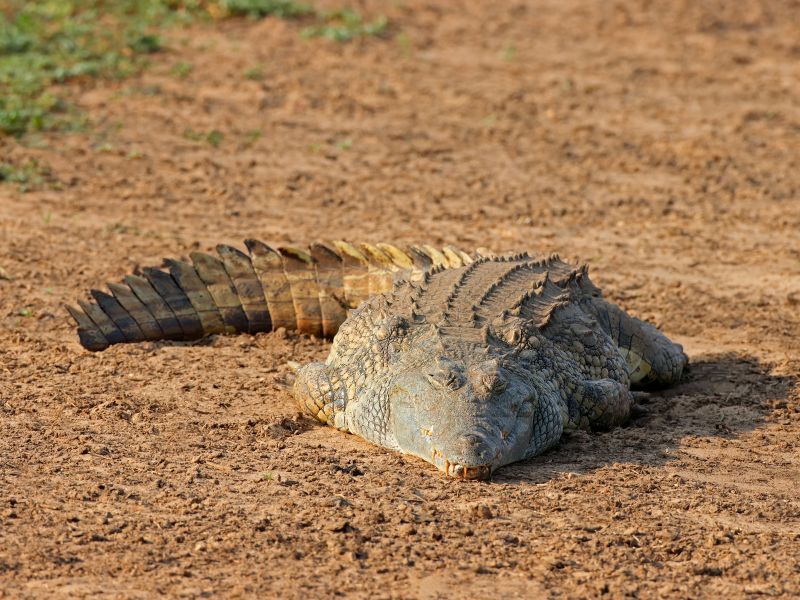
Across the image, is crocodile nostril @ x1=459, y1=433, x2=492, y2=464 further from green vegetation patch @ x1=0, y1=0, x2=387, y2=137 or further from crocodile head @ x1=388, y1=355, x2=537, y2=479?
green vegetation patch @ x1=0, y1=0, x2=387, y2=137

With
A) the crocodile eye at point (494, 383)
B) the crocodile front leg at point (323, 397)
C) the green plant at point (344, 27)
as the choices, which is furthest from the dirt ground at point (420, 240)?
the crocodile eye at point (494, 383)

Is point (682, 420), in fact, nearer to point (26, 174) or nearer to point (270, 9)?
point (26, 174)

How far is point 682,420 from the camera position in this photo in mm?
6652

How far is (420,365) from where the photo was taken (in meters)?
6.09

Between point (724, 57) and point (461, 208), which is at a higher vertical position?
point (724, 57)

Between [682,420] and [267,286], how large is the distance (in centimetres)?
259

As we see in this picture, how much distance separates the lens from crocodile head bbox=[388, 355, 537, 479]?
219 inches

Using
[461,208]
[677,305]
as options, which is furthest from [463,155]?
[677,305]

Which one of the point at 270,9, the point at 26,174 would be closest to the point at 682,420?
the point at 26,174

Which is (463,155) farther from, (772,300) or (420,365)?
(420,365)

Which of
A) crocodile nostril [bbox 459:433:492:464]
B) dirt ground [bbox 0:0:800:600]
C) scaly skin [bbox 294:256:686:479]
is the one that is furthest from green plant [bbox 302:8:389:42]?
crocodile nostril [bbox 459:433:492:464]

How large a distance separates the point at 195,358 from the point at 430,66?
23.2 ft

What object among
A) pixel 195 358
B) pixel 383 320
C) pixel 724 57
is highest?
pixel 724 57

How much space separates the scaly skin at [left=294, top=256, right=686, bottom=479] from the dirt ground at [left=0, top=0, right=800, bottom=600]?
0.14 m
